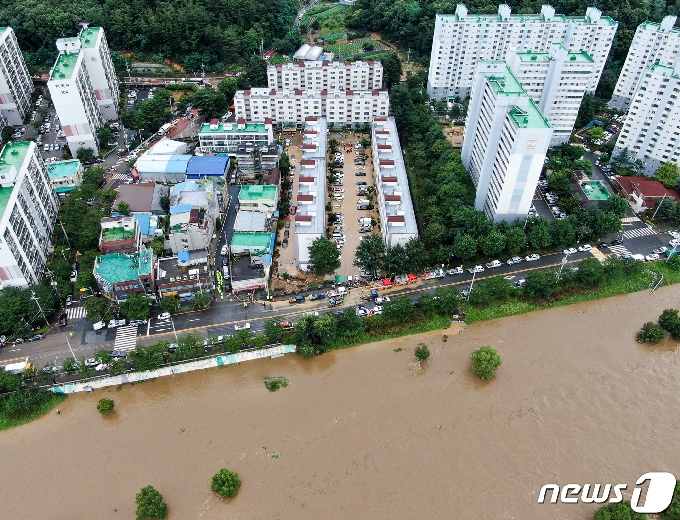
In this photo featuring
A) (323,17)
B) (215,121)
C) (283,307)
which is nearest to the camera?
(283,307)

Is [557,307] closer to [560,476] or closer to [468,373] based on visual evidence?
[468,373]

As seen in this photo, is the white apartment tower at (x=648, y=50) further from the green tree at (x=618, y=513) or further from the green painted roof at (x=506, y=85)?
the green tree at (x=618, y=513)

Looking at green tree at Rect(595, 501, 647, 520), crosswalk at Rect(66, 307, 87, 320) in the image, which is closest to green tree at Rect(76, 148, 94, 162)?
crosswalk at Rect(66, 307, 87, 320)

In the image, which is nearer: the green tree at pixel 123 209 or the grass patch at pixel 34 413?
the grass patch at pixel 34 413

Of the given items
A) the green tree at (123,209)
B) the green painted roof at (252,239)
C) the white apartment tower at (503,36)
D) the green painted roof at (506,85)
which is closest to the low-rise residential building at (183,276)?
the green painted roof at (252,239)

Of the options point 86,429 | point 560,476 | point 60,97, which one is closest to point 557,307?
point 560,476

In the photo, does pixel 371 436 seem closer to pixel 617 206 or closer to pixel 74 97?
pixel 617 206

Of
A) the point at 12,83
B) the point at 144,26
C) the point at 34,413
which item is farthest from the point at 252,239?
the point at 144,26
